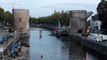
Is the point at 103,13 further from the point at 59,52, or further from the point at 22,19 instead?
the point at 22,19

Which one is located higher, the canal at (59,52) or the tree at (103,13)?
the tree at (103,13)

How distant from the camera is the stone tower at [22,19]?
7275 cm

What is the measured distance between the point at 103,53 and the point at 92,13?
66.6 m

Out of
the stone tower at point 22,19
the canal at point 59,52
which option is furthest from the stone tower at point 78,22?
the canal at point 59,52

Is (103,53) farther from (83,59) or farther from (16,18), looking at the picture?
(16,18)

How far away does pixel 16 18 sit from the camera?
73.2m

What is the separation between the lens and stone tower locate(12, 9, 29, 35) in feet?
239

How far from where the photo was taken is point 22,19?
7281 cm

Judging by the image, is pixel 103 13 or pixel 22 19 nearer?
pixel 103 13

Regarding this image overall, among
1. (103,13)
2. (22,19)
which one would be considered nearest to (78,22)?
(22,19)

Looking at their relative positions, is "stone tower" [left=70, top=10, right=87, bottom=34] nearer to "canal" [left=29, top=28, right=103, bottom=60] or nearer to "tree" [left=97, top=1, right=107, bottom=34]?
"tree" [left=97, top=1, right=107, bottom=34]

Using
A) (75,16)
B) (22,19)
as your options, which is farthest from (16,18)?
(75,16)

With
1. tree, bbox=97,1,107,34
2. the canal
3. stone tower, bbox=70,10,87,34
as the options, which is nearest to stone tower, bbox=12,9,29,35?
stone tower, bbox=70,10,87,34

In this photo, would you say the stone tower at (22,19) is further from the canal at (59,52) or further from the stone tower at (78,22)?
the canal at (59,52)
